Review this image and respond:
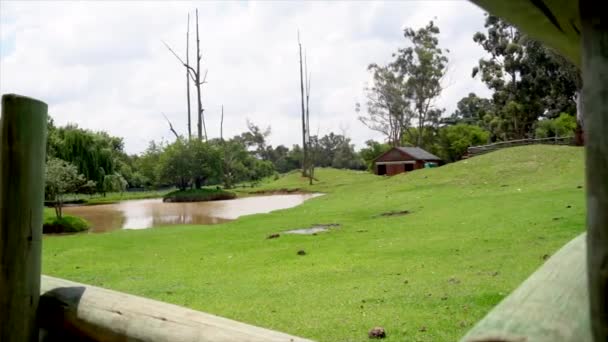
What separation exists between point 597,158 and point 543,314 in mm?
310

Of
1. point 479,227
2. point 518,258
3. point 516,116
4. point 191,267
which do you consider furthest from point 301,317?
point 516,116

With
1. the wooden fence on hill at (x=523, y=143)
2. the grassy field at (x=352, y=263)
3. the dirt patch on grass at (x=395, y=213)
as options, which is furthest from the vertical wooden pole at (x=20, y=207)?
the wooden fence on hill at (x=523, y=143)

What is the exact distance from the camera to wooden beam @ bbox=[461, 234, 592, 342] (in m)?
0.82

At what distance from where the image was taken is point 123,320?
83.2 inches

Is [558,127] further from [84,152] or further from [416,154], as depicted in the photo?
[84,152]

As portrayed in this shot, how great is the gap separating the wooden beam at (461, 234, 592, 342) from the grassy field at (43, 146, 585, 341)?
3.06 meters

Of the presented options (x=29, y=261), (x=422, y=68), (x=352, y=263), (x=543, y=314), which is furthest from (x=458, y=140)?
(x=543, y=314)

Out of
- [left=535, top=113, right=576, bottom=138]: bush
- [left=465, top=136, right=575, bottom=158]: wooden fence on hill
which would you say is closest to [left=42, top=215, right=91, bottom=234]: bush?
[left=465, top=136, right=575, bottom=158]: wooden fence on hill

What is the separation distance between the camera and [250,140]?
215 feet

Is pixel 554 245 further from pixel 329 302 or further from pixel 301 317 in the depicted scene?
pixel 301 317

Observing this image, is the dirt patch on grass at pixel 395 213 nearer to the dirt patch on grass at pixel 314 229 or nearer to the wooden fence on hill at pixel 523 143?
the dirt patch on grass at pixel 314 229

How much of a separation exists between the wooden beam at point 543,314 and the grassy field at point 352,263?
3056 millimetres

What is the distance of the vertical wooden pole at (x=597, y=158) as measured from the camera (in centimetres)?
69

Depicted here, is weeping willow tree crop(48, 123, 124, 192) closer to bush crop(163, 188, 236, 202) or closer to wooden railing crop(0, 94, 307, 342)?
bush crop(163, 188, 236, 202)
